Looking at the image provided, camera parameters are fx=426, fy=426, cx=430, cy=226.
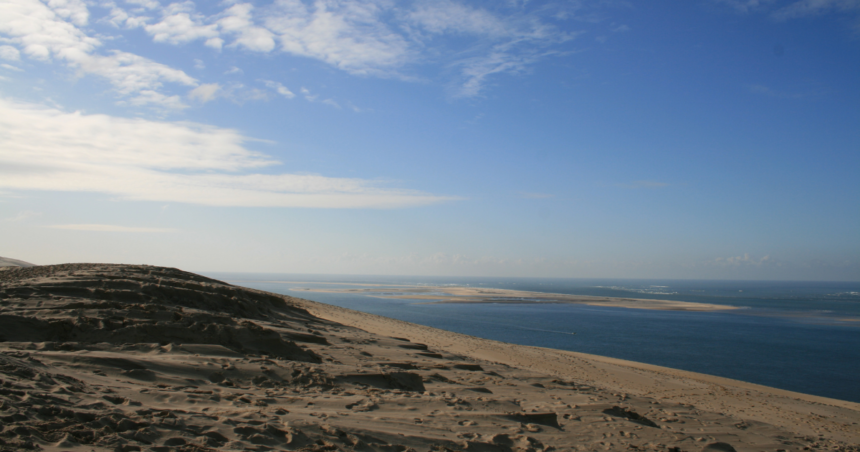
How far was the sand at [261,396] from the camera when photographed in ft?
15.2

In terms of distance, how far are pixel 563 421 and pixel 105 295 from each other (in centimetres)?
1213

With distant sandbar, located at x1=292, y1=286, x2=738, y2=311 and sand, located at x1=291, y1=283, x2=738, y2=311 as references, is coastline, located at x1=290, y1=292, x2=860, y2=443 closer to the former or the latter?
distant sandbar, located at x1=292, y1=286, x2=738, y2=311

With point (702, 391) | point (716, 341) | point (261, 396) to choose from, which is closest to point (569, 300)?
point (716, 341)

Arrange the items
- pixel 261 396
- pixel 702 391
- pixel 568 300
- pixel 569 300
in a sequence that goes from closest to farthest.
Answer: pixel 261 396 < pixel 702 391 < pixel 568 300 < pixel 569 300

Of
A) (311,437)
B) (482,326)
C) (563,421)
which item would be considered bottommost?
(482,326)

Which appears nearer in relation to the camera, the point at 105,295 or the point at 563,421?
the point at 563,421

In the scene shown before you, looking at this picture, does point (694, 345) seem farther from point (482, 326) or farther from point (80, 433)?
point (80, 433)

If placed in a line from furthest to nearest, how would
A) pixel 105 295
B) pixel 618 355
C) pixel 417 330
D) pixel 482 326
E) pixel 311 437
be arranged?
pixel 482 326 < pixel 618 355 < pixel 417 330 < pixel 105 295 < pixel 311 437

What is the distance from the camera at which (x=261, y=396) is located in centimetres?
642

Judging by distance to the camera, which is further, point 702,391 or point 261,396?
point 702,391

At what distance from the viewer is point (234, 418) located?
5.20 m

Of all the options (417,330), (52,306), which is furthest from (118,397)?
(417,330)

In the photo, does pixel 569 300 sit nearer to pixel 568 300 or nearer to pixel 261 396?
pixel 568 300

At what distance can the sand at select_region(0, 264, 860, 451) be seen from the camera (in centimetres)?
462
